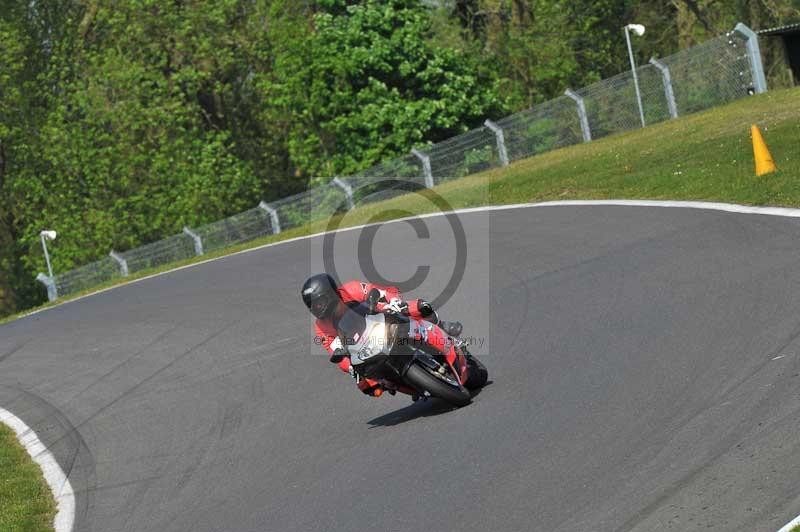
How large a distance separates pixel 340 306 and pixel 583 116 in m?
24.0

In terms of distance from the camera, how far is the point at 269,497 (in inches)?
355

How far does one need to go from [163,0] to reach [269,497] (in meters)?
42.0

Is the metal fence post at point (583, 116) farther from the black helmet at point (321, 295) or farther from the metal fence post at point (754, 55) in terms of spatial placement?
the black helmet at point (321, 295)

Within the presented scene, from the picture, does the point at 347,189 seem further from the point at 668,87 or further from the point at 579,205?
the point at 579,205

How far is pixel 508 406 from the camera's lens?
973 cm

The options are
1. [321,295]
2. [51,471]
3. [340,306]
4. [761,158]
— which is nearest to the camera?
[321,295]

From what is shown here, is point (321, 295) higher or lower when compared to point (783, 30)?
lower

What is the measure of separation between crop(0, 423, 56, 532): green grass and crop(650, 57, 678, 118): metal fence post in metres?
22.7

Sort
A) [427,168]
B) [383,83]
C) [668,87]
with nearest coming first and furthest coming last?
1. [668,87]
2. [427,168]
3. [383,83]

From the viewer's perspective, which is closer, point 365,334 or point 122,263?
point 365,334

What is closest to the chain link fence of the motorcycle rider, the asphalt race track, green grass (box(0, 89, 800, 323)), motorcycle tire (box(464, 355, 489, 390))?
green grass (box(0, 89, 800, 323))

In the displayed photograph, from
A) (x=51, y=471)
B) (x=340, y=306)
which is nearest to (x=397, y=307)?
(x=340, y=306)

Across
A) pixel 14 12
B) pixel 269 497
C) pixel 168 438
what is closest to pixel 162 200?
pixel 14 12

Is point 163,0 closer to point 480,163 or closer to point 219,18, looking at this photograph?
point 219,18
